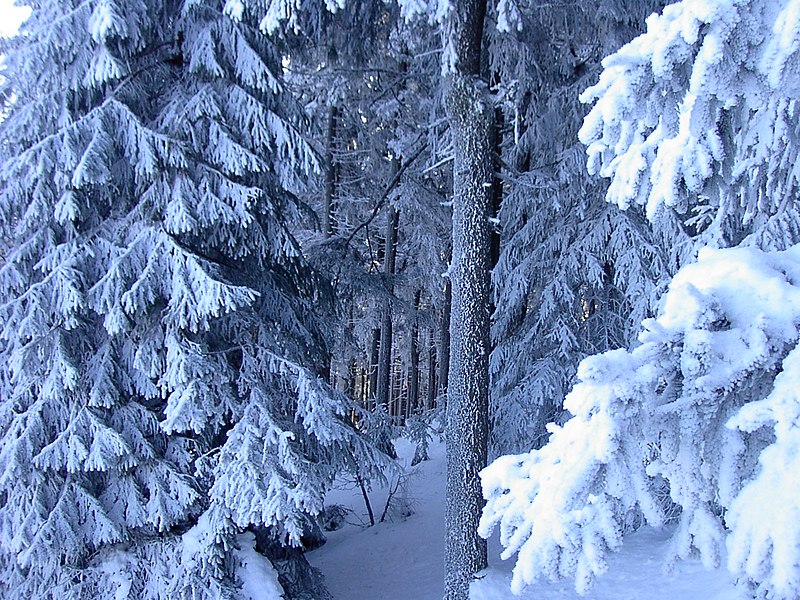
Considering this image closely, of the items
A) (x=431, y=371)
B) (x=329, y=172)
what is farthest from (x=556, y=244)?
(x=431, y=371)

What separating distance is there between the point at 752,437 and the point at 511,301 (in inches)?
236

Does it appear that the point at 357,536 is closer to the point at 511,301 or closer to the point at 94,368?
the point at 511,301

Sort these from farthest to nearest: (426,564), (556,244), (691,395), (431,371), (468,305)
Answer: (431,371) → (426,564) → (556,244) → (468,305) → (691,395)

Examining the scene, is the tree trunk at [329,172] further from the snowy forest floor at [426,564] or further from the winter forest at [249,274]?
the snowy forest floor at [426,564]

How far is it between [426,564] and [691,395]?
7.63 metres

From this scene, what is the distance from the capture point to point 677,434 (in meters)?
1.62

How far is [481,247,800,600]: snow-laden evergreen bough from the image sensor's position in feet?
5.01

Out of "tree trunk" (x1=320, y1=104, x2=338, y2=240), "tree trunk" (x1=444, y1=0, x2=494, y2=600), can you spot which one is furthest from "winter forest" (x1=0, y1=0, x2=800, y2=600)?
"tree trunk" (x1=320, y1=104, x2=338, y2=240)

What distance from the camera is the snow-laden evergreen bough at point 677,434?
5.01 feet

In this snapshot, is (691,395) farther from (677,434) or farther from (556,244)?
(556,244)

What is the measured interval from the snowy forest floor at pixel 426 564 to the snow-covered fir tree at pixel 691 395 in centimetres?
303

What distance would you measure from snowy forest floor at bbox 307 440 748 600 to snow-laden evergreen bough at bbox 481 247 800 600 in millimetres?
3009

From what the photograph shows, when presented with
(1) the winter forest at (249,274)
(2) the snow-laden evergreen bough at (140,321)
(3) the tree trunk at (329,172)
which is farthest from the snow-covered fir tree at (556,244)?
(3) the tree trunk at (329,172)

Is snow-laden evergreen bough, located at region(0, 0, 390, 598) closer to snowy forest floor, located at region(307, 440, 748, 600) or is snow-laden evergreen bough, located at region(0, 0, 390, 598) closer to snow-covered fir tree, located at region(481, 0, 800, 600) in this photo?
snowy forest floor, located at region(307, 440, 748, 600)
